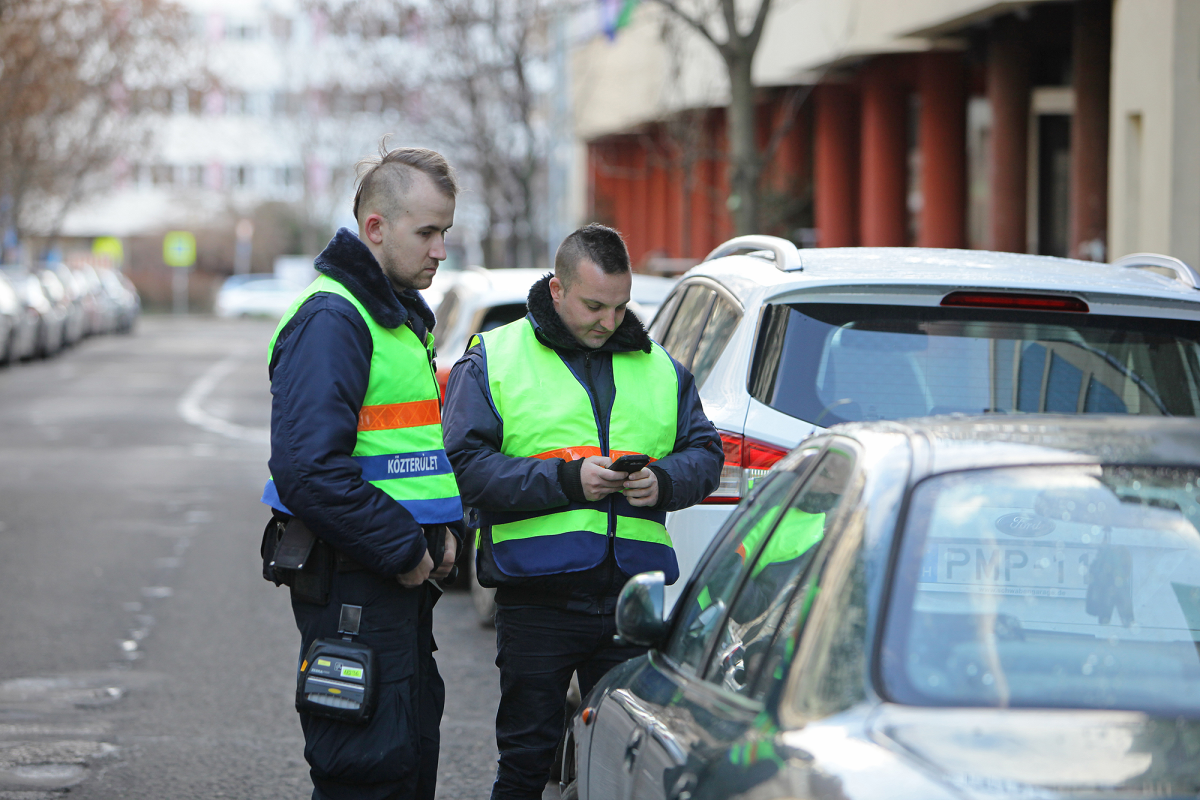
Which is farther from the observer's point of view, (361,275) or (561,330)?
(561,330)

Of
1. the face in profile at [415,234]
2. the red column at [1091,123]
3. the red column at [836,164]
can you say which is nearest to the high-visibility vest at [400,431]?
the face in profile at [415,234]

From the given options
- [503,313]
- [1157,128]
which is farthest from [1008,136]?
[503,313]

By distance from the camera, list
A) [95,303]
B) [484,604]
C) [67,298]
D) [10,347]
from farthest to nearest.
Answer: [95,303] → [67,298] → [10,347] → [484,604]

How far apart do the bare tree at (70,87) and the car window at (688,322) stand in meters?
24.3

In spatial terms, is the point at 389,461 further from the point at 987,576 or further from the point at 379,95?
the point at 379,95

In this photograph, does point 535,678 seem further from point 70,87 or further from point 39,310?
point 70,87

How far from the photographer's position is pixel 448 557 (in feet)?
13.3

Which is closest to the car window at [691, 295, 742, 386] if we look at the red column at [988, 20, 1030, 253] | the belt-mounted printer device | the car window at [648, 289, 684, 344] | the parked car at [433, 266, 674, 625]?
the car window at [648, 289, 684, 344]

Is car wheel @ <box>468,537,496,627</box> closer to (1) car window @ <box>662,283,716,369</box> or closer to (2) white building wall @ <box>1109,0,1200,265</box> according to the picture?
(1) car window @ <box>662,283,716,369</box>

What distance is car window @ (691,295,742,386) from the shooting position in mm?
5250

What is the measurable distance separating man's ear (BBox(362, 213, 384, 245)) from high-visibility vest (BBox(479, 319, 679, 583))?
56 cm

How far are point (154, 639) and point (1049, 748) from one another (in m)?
6.72

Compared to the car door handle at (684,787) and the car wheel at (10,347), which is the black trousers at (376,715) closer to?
the car door handle at (684,787)

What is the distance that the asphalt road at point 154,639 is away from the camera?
6.11 m
